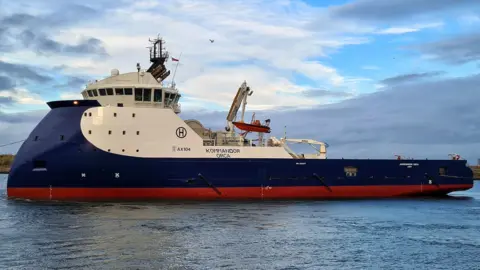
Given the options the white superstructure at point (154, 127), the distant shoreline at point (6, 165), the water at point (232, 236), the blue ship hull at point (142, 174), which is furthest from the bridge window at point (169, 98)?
the distant shoreline at point (6, 165)

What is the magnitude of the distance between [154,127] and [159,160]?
6.43ft

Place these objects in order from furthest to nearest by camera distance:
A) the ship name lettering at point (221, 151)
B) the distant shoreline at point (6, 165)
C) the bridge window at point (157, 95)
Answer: the distant shoreline at point (6, 165) < the bridge window at point (157, 95) < the ship name lettering at point (221, 151)

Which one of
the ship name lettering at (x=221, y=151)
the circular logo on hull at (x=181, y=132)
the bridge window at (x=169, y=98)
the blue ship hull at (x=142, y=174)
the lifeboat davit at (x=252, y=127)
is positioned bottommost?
the blue ship hull at (x=142, y=174)

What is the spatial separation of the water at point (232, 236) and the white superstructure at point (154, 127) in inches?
142

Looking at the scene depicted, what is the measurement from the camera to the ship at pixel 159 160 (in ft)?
93.9

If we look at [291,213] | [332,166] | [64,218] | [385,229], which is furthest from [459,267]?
[332,166]

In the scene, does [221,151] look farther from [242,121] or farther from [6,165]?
[6,165]

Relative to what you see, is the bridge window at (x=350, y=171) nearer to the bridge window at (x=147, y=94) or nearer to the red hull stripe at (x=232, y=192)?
the red hull stripe at (x=232, y=192)

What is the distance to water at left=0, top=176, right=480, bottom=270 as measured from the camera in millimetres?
14922

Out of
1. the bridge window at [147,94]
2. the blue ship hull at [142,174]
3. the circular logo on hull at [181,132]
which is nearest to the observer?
the blue ship hull at [142,174]

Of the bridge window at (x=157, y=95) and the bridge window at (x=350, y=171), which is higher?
the bridge window at (x=157, y=95)

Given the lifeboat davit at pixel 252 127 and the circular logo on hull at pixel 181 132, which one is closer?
the circular logo on hull at pixel 181 132

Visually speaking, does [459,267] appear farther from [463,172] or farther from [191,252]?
[463,172]

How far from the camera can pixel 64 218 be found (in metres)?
21.9
